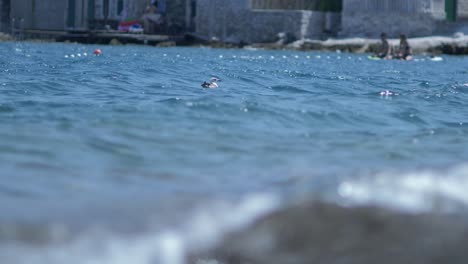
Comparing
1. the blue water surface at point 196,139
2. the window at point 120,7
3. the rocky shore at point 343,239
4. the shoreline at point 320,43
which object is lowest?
the rocky shore at point 343,239

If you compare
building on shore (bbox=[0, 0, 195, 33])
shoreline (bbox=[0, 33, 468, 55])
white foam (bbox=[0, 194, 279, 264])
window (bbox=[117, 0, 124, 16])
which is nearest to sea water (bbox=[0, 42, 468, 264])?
white foam (bbox=[0, 194, 279, 264])

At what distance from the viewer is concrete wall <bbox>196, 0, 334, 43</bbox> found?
138 feet

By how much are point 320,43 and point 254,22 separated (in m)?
3.32

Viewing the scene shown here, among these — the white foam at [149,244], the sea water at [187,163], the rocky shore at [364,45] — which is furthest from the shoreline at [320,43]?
the white foam at [149,244]

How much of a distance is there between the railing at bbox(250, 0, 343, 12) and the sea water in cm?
3012

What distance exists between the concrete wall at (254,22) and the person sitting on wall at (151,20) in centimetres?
284

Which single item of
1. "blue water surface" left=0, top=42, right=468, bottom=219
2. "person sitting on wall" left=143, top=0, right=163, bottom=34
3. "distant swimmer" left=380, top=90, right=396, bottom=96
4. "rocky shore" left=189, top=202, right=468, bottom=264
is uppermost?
"person sitting on wall" left=143, top=0, right=163, bottom=34

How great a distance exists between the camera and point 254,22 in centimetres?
4303

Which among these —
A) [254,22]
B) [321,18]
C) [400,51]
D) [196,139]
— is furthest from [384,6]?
[196,139]

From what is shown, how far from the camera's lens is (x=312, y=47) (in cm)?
4097

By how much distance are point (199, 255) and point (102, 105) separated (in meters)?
6.26

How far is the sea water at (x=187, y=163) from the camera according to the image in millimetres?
4656

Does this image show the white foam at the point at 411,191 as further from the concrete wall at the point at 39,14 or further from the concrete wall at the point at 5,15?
the concrete wall at the point at 5,15

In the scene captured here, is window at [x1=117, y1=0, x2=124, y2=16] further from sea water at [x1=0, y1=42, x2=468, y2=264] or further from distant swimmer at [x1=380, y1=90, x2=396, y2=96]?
sea water at [x1=0, y1=42, x2=468, y2=264]
